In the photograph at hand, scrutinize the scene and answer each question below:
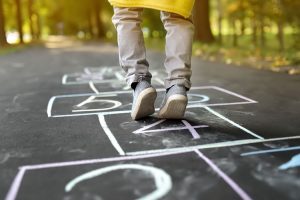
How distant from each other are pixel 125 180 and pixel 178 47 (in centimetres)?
124

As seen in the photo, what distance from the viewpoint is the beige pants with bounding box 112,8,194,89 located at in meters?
2.84

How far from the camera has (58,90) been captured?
4.43m

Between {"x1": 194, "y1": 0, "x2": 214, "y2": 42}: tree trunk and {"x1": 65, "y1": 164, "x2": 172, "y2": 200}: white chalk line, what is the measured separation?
10.5m

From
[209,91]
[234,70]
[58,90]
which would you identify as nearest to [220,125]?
[209,91]

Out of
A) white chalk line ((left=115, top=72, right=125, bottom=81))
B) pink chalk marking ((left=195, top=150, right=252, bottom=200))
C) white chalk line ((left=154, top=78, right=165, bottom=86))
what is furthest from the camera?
white chalk line ((left=115, top=72, right=125, bottom=81))

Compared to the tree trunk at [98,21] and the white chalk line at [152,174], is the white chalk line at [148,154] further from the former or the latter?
the tree trunk at [98,21]

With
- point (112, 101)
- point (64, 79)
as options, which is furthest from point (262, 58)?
point (112, 101)

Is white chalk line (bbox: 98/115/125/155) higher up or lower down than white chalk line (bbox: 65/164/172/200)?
higher up

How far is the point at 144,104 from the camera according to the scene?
110 inches

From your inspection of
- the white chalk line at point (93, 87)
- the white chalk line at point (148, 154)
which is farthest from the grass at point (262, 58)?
the white chalk line at point (148, 154)

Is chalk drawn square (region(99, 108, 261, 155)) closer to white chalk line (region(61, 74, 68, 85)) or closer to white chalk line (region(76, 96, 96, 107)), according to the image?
white chalk line (region(76, 96, 96, 107))

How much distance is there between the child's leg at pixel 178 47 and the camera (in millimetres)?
2828

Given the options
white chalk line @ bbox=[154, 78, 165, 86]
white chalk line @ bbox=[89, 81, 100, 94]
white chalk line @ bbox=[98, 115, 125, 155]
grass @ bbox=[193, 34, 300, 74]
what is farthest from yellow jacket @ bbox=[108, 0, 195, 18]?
grass @ bbox=[193, 34, 300, 74]

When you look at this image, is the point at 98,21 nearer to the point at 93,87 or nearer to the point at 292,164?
the point at 93,87
